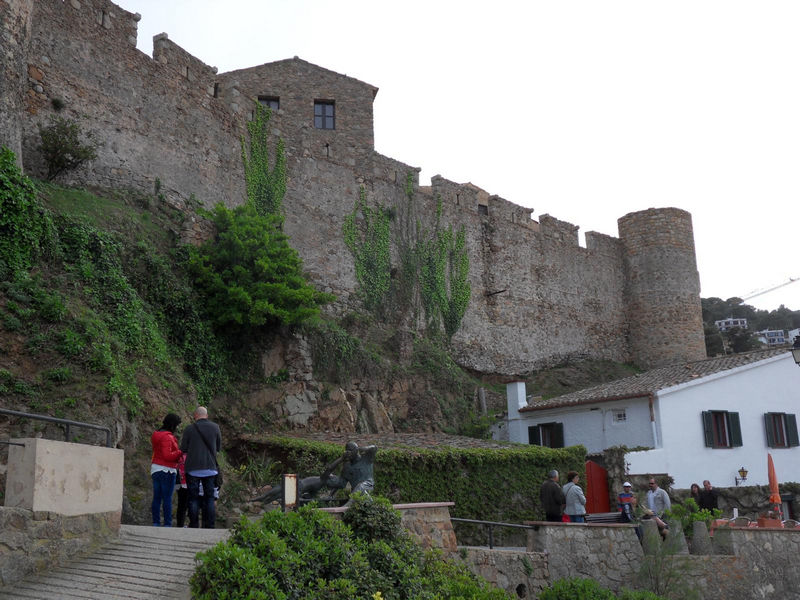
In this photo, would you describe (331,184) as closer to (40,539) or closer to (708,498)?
(708,498)

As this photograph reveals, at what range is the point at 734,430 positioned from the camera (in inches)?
895

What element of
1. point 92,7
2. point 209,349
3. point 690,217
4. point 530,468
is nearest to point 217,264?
point 209,349

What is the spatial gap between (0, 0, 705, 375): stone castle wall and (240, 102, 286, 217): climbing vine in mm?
350

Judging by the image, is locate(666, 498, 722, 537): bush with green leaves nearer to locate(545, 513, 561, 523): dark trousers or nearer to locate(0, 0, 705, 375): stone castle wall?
locate(545, 513, 561, 523): dark trousers

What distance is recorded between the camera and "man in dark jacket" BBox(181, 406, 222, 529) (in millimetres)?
9862

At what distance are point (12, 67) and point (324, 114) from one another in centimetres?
1222

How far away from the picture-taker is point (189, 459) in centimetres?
991

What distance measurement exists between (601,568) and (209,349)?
941 centimetres

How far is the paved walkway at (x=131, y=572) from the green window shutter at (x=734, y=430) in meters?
18.0

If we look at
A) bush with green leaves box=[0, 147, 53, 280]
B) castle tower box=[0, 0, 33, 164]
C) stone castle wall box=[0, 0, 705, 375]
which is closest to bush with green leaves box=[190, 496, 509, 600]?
bush with green leaves box=[0, 147, 53, 280]

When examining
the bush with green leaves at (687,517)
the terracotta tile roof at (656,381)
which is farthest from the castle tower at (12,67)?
the terracotta tile roof at (656,381)

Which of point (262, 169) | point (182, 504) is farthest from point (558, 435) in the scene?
point (182, 504)

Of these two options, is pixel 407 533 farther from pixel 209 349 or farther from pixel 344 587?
pixel 209 349

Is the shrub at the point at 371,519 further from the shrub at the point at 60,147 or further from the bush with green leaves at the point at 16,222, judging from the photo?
the shrub at the point at 60,147
